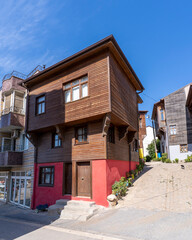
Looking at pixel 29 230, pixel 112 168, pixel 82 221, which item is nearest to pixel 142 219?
pixel 82 221

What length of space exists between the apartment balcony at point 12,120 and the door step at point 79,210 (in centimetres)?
885

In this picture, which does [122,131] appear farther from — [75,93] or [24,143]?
[24,143]

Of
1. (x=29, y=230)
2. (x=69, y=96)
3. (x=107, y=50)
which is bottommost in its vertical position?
(x=29, y=230)

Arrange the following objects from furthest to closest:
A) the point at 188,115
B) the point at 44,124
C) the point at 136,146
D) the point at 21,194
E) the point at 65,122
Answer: the point at 188,115, the point at 136,146, the point at 21,194, the point at 44,124, the point at 65,122

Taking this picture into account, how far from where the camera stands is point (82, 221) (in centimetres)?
922

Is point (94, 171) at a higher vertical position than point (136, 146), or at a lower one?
lower

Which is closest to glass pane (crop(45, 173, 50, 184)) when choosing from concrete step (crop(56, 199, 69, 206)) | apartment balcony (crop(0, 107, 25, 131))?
concrete step (crop(56, 199, 69, 206))

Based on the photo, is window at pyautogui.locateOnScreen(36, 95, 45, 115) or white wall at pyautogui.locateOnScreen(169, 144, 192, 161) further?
white wall at pyautogui.locateOnScreen(169, 144, 192, 161)

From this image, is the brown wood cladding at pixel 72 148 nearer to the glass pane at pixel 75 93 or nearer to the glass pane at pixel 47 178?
the glass pane at pixel 47 178

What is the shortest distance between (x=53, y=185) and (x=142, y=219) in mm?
6849

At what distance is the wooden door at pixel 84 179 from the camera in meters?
11.5

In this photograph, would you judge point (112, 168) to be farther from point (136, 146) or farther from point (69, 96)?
point (136, 146)

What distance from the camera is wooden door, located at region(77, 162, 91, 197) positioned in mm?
11516

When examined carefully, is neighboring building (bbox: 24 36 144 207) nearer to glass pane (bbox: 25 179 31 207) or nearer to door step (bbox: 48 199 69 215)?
door step (bbox: 48 199 69 215)
